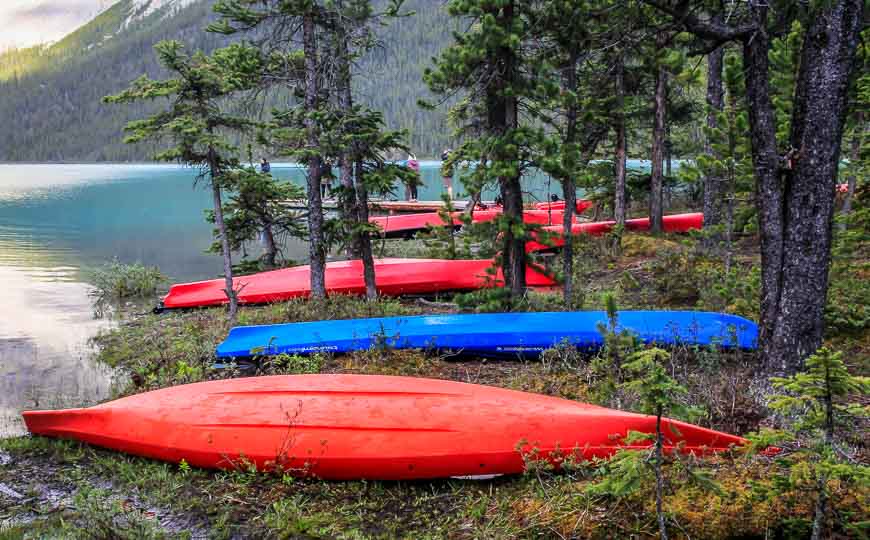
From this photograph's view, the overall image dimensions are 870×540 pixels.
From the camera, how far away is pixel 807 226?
16.5 feet

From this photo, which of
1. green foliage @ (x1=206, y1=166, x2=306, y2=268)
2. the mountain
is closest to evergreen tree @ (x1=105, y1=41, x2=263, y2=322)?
green foliage @ (x1=206, y1=166, x2=306, y2=268)

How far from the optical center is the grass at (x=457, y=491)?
3.96 m

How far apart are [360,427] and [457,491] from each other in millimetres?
1060

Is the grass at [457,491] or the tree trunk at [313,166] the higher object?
the tree trunk at [313,166]

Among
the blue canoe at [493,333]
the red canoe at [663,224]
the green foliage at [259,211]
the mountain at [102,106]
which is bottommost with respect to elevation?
the blue canoe at [493,333]

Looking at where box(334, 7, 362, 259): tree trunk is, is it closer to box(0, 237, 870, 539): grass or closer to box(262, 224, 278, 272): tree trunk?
box(0, 237, 870, 539): grass

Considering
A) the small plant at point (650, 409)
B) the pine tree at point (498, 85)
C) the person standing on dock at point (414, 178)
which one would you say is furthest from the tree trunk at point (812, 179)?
the person standing on dock at point (414, 178)

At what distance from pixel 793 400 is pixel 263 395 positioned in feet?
15.6

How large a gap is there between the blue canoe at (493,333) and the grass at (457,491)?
8.2 inches

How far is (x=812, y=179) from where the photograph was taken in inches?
196

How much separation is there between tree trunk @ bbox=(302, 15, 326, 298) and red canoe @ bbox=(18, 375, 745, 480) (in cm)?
482

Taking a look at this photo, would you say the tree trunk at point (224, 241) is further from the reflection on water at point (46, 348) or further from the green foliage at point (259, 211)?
the reflection on water at point (46, 348)

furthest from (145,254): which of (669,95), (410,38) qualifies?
(410,38)

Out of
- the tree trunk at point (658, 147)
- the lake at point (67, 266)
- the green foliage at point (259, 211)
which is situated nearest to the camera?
the lake at point (67, 266)
